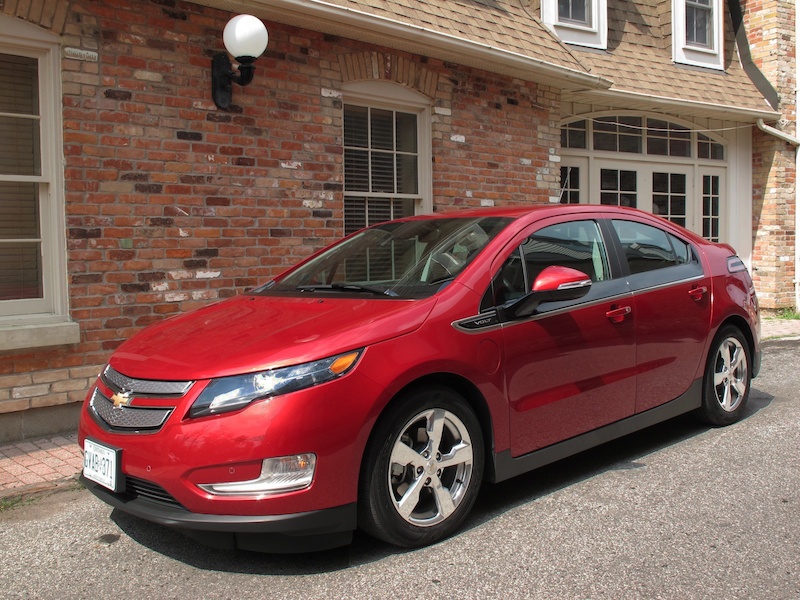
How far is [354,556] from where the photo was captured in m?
3.34

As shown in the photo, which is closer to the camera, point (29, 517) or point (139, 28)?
point (29, 517)

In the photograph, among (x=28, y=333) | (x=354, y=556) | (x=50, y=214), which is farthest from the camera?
(x=50, y=214)

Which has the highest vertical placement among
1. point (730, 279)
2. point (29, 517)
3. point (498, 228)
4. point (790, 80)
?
point (790, 80)

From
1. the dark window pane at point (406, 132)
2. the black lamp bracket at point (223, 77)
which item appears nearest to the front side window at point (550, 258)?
the black lamp bracket at point (223, 77)

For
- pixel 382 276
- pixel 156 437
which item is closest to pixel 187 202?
pixel 382 276

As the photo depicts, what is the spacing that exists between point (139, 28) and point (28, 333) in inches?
95.1

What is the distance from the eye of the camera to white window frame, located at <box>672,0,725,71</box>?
11.2 metres

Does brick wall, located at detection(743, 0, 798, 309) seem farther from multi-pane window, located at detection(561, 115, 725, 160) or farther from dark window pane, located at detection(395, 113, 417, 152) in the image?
dark window pane, located at detection(395, 113, 417, 152)

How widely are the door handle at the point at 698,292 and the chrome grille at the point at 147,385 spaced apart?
325cm

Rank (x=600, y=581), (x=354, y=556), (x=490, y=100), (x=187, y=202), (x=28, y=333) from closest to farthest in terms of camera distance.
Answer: (x=600, y=581) < (x=354, y=556) < (x=28, y=333) < (x=187, y=202) < (x=490, y=100)

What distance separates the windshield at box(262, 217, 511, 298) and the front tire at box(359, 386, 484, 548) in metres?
0.59

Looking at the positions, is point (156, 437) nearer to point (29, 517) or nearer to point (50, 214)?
→ point (29, 517)

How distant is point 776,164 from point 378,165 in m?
7.47

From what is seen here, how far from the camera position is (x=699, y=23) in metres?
11.7
